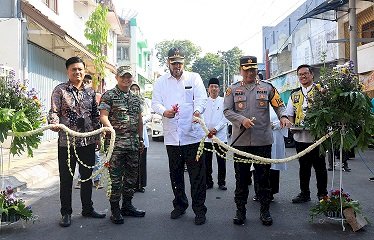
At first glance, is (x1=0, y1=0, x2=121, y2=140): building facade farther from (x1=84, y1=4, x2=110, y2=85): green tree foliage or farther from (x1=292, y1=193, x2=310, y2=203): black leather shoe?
(x1=292, y1=193, x2=310, y2=203): black leather shoe

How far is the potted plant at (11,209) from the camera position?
4938 mm

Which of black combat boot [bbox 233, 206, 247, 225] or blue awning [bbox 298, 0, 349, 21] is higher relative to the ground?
blue awning [bbox 298, 0, 349, 21]

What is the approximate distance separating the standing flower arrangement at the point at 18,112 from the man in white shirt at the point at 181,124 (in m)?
1.42

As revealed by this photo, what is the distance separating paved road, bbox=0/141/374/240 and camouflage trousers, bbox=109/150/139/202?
343 mm

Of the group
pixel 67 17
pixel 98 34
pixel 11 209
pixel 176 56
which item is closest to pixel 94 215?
pixel 11 209

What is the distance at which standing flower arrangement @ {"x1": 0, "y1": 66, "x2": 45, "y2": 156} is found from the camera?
462 centimetres

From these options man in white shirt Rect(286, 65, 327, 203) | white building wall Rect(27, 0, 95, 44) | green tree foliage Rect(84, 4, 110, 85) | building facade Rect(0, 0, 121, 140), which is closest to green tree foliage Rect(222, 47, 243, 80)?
white building wall Rect(27, 0, 95, 44)

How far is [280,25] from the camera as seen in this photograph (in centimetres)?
3384

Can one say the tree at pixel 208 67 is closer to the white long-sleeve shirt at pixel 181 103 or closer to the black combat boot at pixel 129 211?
the white long-sleeve shirt at pixel 181 103

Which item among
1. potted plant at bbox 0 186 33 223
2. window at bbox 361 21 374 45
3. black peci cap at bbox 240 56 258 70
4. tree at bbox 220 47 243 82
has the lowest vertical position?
potted plant at bbox 0 186 33 223

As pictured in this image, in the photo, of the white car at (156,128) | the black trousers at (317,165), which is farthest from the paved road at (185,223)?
the white car at (156,128)

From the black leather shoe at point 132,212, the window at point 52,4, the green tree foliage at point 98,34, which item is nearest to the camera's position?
the black leather shoe at point 132,212

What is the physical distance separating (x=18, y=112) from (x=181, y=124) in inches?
73.6

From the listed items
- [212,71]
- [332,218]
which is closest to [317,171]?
[332,218]
